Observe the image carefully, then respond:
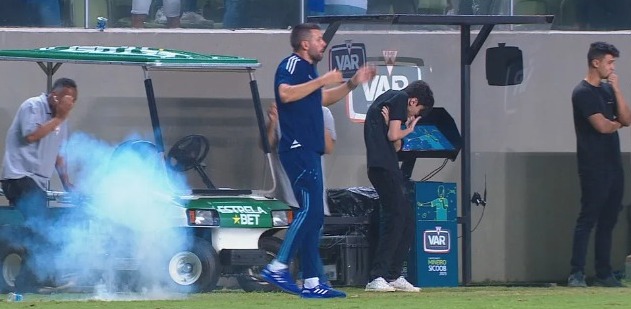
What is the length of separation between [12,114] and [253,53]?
7.54 ft

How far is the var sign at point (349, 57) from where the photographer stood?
12.7 m

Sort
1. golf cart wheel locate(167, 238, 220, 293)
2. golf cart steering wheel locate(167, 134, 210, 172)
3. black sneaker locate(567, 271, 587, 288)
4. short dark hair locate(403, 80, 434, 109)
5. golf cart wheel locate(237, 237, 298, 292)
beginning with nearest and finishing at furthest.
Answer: golf cart wheel locate(167, 238, 220, 293), short dark hair locate(403, 80, 434, 109), golf cart wheel locate(237, 237, 298, 292), golf cart steering wheel locate(167, 134, 210, 172), black sneaker locate(567, 271, 587, 288)

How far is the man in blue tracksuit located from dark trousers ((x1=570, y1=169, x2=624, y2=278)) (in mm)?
3276

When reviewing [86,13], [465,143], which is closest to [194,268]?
[465,143]

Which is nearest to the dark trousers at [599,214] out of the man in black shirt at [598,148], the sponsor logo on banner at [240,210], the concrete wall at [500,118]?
the man in black shirt at [598,148]

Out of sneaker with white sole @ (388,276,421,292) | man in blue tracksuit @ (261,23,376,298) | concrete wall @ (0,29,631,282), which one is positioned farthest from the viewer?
concrete wall @ (0,29,631,282)

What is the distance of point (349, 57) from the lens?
12.7 meters

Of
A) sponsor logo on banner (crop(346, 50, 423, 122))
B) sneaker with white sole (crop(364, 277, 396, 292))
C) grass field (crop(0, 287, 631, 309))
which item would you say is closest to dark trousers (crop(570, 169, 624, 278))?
grass field (crop(0, 287, 631, 309))

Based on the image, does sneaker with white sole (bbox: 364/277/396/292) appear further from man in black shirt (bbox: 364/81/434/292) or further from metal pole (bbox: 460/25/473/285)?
metal pole (bbox: 460/25/473/285)

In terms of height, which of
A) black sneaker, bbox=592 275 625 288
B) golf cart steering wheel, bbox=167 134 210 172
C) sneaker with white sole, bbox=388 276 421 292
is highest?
golf cart steering wheel, bbox=167 134 210 172

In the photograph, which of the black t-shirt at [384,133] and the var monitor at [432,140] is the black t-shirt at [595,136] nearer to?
the var monitor at [432,140]

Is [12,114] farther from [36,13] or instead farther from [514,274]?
[514,274]

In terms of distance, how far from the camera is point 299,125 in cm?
998

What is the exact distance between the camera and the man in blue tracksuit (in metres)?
9.92
